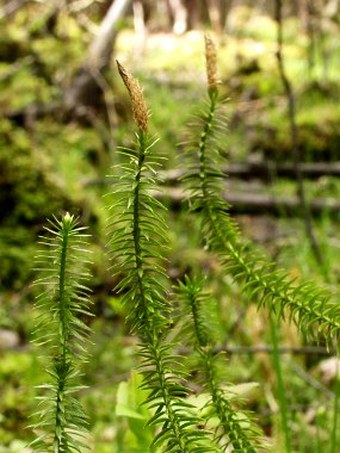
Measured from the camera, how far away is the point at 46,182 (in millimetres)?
4031

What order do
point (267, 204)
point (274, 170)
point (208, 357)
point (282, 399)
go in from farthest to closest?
point (274, 170) → point (267, 204) → point (282, 399) → point (208, 357)

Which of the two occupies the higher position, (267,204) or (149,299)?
(267,204)

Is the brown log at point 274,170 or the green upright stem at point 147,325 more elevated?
the brown log at point 274,170

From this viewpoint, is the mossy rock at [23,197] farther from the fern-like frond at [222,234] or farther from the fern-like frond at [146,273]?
the fern-like frond at [146,273]

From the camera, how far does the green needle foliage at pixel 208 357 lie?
930mm

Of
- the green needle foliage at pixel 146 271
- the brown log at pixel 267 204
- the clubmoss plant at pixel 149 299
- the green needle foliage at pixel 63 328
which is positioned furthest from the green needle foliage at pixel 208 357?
the brown log at pixel 267 204

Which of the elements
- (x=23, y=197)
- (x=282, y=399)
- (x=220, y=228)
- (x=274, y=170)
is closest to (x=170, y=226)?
(x=23, y=197)

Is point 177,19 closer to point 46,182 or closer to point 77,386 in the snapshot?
point 46,182

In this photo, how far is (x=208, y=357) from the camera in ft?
3.25

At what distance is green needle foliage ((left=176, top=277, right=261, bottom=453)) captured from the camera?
0.93 meters

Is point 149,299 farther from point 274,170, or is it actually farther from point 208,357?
point 274,170

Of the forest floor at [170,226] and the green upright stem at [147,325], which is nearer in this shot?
the green upright stem at [147,325]

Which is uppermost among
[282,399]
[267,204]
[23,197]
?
[267,204]

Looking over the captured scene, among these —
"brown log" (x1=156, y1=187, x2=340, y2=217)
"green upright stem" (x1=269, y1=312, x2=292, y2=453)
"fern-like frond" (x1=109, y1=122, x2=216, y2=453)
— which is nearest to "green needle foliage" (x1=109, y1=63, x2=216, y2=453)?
"fern-like frond" (x1=109, y1=122, x2=216, y2=453)
